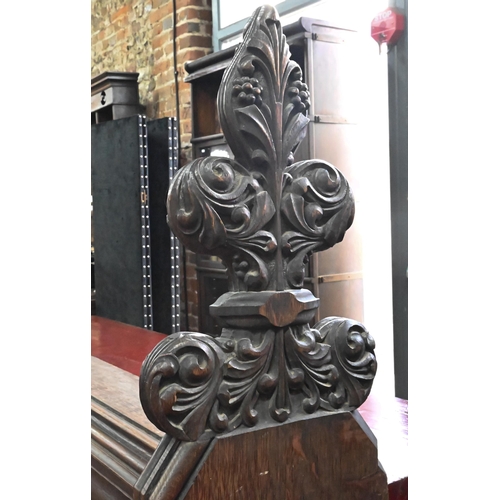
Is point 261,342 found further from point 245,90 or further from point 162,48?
point 162,48

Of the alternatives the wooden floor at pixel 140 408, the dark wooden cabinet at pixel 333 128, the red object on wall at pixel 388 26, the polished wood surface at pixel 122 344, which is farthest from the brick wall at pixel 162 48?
the wooden floor at pixel 140 408

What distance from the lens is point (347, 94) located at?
2734 millimetres

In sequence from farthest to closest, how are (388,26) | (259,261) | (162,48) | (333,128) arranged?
(162,48), (333,128), (388,26), (259,261)

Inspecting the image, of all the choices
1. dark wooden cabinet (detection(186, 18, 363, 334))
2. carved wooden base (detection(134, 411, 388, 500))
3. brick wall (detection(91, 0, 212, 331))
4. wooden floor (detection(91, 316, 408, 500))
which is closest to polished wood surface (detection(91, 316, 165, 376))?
wooden floor (detection(91, 316, 408, 500))

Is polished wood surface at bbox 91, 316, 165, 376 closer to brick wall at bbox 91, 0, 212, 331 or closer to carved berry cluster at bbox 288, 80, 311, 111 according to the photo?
carved berry cluster at bbox 288, 80, 311, 111

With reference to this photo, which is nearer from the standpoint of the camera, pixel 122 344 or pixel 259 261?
pixel 259 261

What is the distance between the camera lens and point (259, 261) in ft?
1.88

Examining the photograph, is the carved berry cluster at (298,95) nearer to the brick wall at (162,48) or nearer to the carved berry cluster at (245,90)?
the carved berry cluster at (245,90)

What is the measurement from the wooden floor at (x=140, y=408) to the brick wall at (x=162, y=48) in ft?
7.94

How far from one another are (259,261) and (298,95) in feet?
0.55

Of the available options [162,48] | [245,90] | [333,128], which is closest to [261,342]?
[245,90]

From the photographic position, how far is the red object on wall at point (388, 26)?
2314 mm

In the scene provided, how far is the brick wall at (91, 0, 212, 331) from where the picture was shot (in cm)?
368

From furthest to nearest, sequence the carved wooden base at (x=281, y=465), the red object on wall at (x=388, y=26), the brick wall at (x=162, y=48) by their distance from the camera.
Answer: the brick wall at (x=162, y=48) → the red object on wall at (x=388, y=26) → the carved wooden base at (x=281, y=465)
